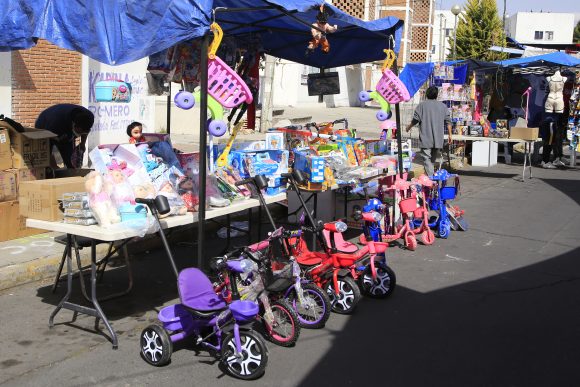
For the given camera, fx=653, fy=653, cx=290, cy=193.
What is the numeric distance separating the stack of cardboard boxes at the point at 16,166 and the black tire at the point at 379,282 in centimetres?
375

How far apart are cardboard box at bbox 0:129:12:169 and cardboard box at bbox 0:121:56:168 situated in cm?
6

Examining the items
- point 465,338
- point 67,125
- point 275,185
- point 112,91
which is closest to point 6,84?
point 67,125

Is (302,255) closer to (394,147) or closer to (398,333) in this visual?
(398,333)

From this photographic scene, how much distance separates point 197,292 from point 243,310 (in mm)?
480

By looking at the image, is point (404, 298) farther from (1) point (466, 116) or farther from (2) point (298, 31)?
(1) point (466, 116)

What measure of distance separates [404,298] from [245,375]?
2.40 meters

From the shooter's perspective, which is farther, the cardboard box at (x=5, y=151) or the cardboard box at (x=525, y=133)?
the cardboard box at (x=525, y=133)

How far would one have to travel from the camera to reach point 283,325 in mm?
5070

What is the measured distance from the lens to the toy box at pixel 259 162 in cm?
664

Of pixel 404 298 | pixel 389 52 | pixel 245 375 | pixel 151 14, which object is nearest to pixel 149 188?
pixel 151 14

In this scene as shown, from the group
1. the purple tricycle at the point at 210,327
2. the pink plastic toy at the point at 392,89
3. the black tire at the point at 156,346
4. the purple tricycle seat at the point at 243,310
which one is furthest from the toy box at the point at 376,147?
the black tire at the point at 156,346

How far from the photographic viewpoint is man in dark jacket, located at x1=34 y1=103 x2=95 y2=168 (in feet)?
26.8

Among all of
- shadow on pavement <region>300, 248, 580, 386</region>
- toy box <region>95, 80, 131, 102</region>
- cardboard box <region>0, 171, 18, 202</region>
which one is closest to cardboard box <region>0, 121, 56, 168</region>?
cardboard box <region>0, 171, 18, 202</region>

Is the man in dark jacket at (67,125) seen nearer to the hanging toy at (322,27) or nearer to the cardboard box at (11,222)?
the cardboard box at (11,222)
